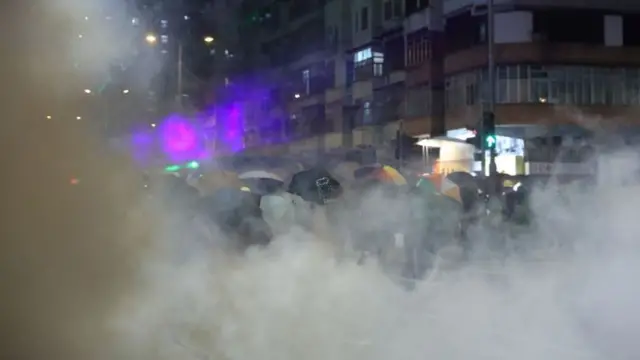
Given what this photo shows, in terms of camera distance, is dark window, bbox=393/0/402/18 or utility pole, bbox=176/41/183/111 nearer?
utility pole, bbox=176/41/183/111

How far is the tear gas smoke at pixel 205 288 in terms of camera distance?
3.75 meters

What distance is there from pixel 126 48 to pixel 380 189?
3.56 metres

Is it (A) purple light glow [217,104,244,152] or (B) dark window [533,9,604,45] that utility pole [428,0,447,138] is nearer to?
(B) dark window [533,9,604,45]

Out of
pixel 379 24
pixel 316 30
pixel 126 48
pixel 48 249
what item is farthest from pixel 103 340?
pixel 316 30

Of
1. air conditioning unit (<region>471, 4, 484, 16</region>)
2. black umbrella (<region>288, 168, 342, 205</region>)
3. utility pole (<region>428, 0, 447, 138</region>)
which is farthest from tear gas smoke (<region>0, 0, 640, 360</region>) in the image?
utility pole (<region>428, 0, 447, 138</region>)

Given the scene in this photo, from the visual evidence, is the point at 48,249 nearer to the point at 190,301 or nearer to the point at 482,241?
the point at 190,301

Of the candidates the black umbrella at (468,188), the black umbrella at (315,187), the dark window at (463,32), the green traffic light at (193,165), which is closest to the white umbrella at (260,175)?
the black umbrella at (315,187)

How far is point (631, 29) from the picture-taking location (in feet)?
59.9

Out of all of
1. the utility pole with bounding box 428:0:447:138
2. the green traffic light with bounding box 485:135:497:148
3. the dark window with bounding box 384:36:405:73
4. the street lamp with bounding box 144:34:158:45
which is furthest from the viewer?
the dark window with bounding box 384:36:405:73

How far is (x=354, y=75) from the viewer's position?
22750mm

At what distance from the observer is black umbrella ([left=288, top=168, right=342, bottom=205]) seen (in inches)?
310

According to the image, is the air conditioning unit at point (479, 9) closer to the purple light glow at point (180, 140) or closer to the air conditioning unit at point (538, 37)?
the air conditioning unit at point (538, 37)

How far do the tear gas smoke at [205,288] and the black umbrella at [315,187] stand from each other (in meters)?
2.82

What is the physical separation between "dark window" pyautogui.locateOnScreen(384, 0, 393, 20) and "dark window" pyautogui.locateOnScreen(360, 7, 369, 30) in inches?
35.1
